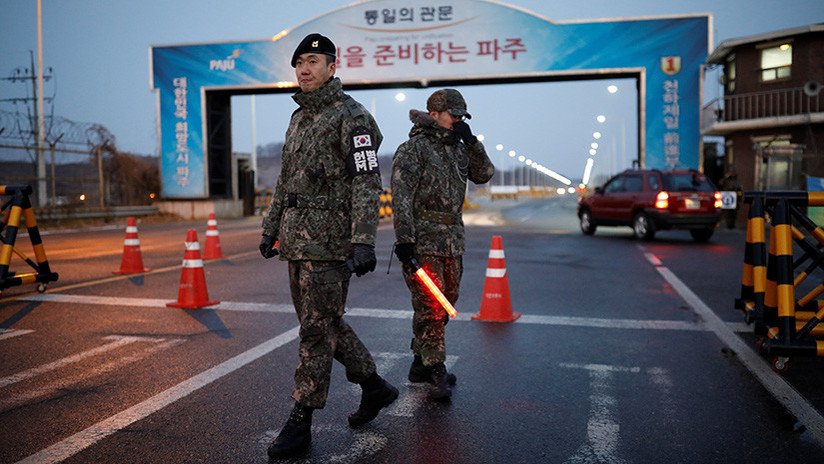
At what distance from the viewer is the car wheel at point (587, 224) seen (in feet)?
65.2

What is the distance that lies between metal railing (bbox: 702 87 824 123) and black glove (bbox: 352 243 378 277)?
2562cm

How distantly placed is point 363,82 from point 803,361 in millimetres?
25640

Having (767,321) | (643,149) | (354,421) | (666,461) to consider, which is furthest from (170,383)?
(643,149)

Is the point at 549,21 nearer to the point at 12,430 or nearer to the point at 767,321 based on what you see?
the point at 767,321

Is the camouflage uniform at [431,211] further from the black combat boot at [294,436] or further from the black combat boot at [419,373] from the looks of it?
the black combat boot at [294,436]

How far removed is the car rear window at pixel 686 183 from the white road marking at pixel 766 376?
938 centimetres

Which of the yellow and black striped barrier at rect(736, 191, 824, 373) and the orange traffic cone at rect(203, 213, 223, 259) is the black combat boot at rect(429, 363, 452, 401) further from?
the orange traffic cone at rect(203, 213, 223, 259)

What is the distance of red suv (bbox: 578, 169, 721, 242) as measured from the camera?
16.7 m

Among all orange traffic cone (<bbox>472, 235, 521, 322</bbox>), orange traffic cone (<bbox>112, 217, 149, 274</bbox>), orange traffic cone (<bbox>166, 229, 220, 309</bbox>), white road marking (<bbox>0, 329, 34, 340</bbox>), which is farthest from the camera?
orange traffic cone (<bbox>112, 217, 149, 274</bbox>)

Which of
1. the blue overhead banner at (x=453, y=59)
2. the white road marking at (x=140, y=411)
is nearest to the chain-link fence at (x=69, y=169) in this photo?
the blue overhead banner at (x=453, y=59)

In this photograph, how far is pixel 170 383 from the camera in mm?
4789

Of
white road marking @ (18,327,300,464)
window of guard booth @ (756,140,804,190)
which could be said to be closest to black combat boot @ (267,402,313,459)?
white road marking @ (18,327,300,464)

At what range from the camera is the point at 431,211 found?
15.4 feet

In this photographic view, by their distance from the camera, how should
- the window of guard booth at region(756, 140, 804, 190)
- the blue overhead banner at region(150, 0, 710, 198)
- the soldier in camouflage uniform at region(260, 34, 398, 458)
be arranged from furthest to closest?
the blue overhead banner at region(150, 0, 710, 198) → the window of guard booth at region(756, 140, 804, 190) → the soldier in camouflage uniform at region(260, 34, 398, 458)
